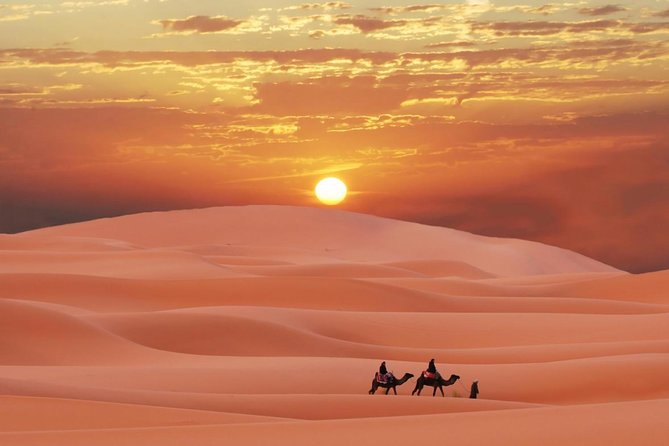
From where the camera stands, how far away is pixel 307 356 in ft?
88.9

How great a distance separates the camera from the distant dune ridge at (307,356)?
11.7m

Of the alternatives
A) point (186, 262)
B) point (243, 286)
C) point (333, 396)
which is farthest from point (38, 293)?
point (333, 396)

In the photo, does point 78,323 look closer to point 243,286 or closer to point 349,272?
point 243,286

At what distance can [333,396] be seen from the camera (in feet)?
55.9

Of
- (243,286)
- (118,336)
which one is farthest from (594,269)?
(118,336)

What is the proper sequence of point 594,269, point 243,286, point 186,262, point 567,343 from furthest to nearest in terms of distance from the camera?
point 594,269 < point 186,262 < point 243,286 < point 567,343

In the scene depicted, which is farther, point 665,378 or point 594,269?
point 594,269

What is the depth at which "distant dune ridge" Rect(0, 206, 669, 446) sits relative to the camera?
11.7 metres

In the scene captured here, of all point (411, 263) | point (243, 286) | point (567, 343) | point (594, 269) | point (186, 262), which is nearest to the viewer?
point (567, 343)

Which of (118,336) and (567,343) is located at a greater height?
(567,343)

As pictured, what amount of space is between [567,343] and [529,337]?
187cm

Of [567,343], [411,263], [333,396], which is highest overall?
[411,263]

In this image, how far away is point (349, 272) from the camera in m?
59.5

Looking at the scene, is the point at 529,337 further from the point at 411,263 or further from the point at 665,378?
the point at 411,263
